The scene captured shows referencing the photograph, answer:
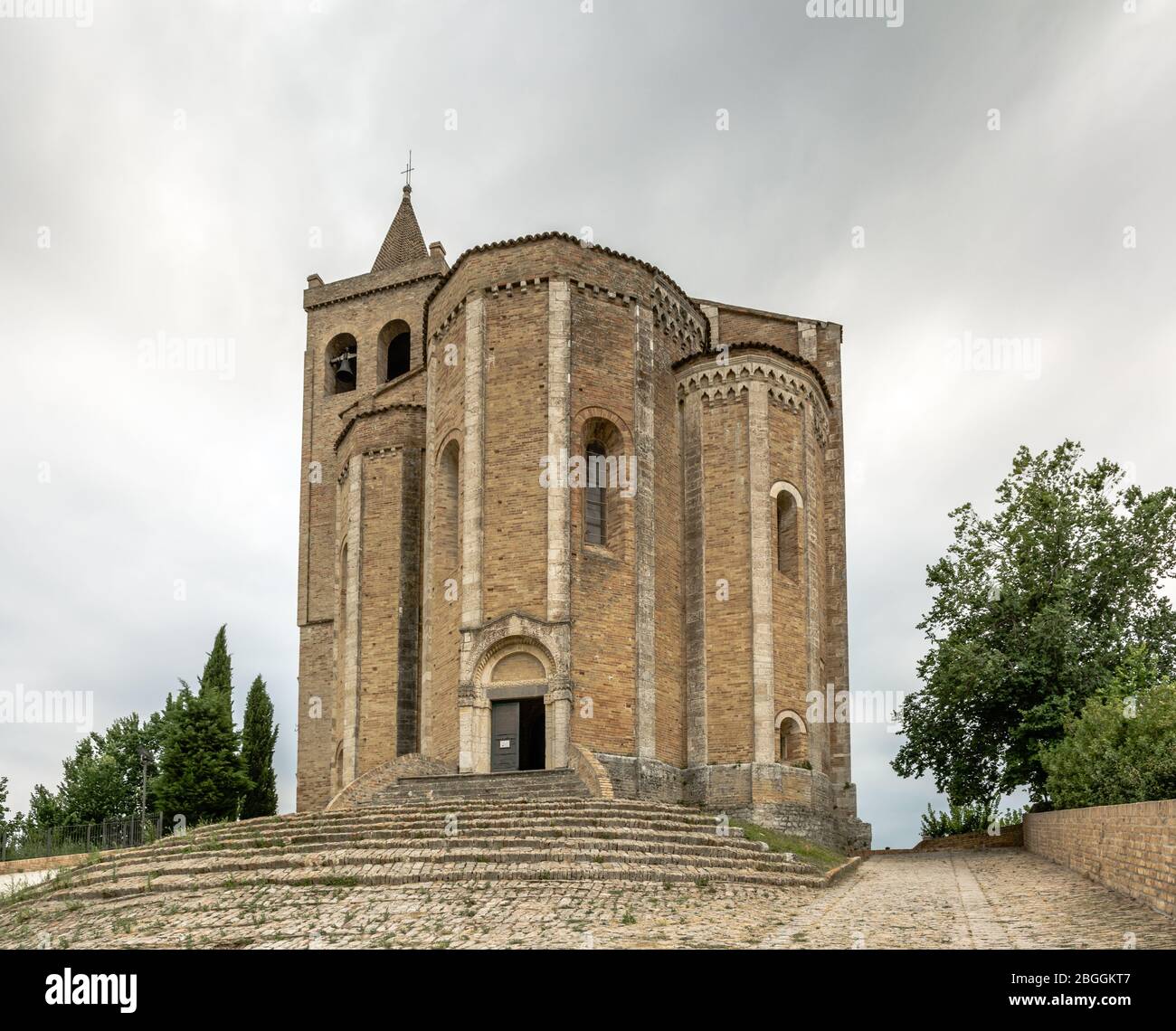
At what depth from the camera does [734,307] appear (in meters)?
30.0

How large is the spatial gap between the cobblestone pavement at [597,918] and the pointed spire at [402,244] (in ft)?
85.1

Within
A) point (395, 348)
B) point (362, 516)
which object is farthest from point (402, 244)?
point (362, 516)

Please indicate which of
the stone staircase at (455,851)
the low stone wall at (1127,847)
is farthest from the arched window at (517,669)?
the low stone wall at (1127,847)

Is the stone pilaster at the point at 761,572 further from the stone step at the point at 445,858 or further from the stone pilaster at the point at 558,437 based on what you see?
the stone step at the point at 445,858

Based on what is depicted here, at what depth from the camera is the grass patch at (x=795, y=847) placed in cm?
1892

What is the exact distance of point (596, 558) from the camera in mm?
23500

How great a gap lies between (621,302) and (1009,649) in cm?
1185

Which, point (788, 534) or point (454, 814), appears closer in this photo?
point (454, 814)

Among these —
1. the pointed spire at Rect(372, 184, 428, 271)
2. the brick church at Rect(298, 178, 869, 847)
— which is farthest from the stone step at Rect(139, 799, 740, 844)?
the pointed spire at Rect(372, 184, 428, 271)

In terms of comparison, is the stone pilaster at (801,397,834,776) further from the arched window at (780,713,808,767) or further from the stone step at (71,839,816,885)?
the stone step at (71,839,816,885)

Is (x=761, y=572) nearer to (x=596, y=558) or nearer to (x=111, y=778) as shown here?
(x=596, y=558)

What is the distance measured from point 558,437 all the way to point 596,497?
1772 mm

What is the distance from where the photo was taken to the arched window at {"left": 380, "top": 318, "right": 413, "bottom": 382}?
119ft
